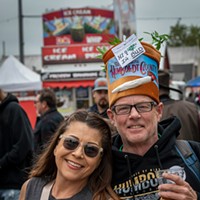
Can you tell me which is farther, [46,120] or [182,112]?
[46,120]

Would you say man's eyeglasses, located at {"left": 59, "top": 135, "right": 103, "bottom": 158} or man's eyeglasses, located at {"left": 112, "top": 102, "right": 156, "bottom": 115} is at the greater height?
man's eyeglasses, located at {"left": 112, "top": 102, "right": 156, "bottom": 115}

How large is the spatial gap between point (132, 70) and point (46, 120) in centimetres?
398

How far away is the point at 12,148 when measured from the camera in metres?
4.61

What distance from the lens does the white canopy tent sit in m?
11.0

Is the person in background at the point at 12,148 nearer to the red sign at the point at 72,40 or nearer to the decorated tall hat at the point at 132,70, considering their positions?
the decorated tall hat at the point at 132,70

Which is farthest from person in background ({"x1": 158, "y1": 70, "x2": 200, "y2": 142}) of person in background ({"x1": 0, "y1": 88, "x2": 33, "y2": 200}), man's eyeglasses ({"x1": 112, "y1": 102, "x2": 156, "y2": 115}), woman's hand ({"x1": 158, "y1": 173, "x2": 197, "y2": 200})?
woman's hand ({"x1": 158, "y1": 173, "x2": 197, "y2": 200})

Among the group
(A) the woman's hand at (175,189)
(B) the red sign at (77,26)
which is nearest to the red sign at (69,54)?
(B) the red sign at (77,26)

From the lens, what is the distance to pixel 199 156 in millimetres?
2311

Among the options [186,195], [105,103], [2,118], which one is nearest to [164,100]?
[105,103]

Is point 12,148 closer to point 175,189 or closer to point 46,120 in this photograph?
point 46,120

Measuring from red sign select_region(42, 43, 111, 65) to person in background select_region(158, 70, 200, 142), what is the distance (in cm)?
1160

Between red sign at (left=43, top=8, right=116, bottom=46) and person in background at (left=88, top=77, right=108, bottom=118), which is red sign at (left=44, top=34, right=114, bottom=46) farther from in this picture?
person in background at (left=88, top=77, right=108, bottom=118)

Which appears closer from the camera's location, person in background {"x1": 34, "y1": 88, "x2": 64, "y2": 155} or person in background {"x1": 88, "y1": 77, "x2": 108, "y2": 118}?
person in background {"x1": 88, "y1": 77, "x2": 108, "y2": 118}

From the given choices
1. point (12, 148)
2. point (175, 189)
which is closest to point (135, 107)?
point (175, 189)
